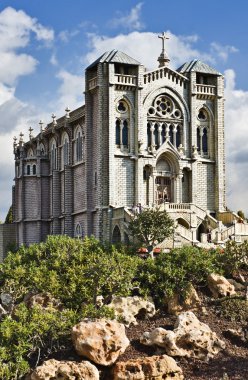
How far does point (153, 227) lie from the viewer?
4806cm

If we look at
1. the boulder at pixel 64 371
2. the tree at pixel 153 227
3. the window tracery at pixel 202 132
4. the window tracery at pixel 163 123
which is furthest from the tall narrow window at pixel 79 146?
the boulder at pixel 64 371

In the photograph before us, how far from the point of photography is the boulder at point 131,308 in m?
38.2

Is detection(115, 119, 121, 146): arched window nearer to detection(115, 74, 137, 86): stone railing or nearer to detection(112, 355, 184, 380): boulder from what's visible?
detection(115, 74, 137, 86): stone railing

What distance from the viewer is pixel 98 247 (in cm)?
4484

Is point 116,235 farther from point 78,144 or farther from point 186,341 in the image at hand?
point 186,341

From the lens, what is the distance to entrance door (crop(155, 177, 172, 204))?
212 ft

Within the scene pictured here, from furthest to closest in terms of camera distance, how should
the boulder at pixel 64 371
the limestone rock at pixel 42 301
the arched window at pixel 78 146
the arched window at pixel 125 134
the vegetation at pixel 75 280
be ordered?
1. the arched window at pixel 78 146
2. the arched window at pixel 125 134
3. the limestone rock at pixel 42 301
4. the vegetation at pixel 75 280
5. the boulder at pixel 64 371

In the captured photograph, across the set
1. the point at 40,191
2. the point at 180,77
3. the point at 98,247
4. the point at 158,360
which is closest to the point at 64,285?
the point at 98,247

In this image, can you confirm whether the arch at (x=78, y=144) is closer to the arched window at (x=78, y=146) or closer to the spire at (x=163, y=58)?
the arched window at (x=78, y=146)

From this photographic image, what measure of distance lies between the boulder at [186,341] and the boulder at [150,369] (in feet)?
5.77

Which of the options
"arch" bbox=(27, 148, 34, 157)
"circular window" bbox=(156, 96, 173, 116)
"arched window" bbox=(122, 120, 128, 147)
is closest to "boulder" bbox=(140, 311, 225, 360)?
"arched window" bbox=(122, 120, 128, 147)

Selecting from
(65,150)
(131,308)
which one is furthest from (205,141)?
(131,308)

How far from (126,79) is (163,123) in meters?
5.09

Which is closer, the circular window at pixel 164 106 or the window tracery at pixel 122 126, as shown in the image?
the window tracery at pixel 122 126
